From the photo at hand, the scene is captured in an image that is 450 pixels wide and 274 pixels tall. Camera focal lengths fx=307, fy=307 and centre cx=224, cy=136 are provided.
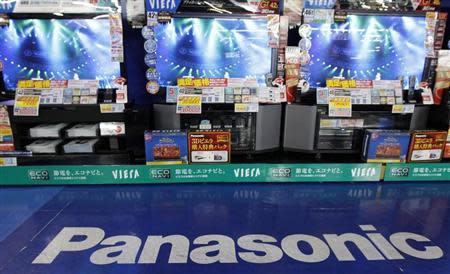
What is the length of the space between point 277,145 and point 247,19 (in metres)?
1.39

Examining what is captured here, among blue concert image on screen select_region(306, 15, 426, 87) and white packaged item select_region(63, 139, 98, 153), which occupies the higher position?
blue concert image on screen select_region(306, 15, 426, 87)

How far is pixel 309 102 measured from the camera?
10.9ft

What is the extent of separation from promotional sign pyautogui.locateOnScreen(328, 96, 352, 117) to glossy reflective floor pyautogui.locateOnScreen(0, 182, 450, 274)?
0.74m

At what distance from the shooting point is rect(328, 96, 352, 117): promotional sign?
3.19 m

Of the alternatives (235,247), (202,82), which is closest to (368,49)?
(202,82)

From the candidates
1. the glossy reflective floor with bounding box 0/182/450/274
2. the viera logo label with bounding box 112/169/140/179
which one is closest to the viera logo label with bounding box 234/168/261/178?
the glossy reflective floor with bounding box 0/182/450/274

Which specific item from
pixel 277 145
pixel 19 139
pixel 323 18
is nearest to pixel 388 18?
pixel 323 18

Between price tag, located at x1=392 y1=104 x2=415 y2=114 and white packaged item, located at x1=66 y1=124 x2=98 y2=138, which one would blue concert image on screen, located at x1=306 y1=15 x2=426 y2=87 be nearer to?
price tag, located at x1=392 y1=104 x2=415 y2=114

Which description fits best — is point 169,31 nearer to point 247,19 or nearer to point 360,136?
point 247,19

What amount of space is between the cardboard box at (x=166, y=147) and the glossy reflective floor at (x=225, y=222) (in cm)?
28

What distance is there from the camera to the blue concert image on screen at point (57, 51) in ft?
9.96

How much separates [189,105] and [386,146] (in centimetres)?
209

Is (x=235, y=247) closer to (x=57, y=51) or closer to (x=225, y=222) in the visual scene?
(x=225, y=222)

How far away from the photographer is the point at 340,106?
10.5 feet
